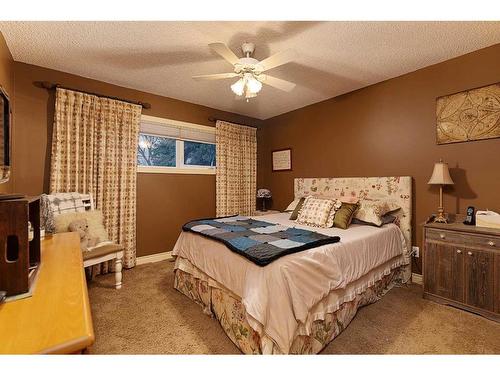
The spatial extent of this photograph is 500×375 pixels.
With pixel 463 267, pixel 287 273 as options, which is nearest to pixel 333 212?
pixel 463 267

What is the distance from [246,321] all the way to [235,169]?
9.77ft

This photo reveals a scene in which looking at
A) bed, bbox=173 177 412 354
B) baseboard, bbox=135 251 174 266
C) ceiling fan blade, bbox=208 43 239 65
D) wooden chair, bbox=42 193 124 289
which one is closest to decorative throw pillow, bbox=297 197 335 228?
bed, bbox=173 177 412 354

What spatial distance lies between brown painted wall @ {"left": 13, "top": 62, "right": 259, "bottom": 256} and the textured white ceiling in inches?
6.6

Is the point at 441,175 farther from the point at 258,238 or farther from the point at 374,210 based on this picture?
the point at 258,238

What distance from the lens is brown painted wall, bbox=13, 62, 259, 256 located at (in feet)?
8.66

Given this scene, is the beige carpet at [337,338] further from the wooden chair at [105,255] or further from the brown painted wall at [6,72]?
the brown painted wall at [6,72]

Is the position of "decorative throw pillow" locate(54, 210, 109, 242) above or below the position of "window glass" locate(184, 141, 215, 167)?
below

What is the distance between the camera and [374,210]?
2707 mm

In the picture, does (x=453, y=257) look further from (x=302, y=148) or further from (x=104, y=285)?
(x=104, y=285)

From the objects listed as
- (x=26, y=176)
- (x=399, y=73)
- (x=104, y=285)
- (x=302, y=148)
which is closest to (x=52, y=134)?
(x=26, y=176)

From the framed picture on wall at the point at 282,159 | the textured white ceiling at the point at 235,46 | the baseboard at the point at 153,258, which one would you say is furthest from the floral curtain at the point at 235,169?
the textured white ceiling at the point at 235,46

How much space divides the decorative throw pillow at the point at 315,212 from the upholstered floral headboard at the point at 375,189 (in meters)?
0.70

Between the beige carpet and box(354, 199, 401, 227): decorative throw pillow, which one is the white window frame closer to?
the beige carpet

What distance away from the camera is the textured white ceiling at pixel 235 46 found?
200cm
